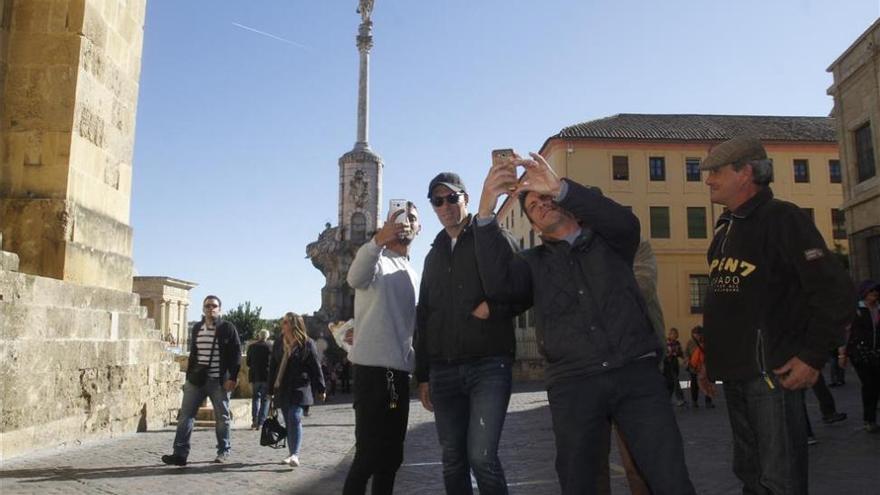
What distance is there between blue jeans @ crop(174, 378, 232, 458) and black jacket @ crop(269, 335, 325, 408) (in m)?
0.56

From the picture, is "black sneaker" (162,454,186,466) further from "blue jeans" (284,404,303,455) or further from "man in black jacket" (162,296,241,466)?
"blue jeans" (284,404,303,455)

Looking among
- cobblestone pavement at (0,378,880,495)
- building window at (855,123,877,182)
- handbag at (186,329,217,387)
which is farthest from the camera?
building window at (855,123,877,182)

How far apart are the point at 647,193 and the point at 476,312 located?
3923cm

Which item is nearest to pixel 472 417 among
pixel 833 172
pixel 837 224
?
pixel 837 224

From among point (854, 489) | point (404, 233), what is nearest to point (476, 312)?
point (404, 233)

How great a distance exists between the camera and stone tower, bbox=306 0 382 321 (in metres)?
39.7

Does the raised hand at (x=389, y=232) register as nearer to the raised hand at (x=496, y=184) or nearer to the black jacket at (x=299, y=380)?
the raised hand at (x=496, y=184)

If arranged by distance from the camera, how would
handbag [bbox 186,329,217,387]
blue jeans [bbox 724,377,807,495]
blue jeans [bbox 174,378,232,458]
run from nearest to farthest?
blue jeans [bbox 724,377,807,495], blue jeans [bbox 174,378,232,458], handbag [bbox 186,329,217,387]

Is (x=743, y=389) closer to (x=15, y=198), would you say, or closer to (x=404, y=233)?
(x=404, y=233)

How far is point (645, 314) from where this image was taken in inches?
117

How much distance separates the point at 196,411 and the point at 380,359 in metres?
4.45

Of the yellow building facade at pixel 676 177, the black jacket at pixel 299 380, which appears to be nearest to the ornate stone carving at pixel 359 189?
the yellow building facade at pixel 676 177

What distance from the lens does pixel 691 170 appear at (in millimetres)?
41156

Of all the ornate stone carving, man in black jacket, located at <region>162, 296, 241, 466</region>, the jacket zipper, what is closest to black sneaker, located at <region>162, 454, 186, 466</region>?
man in black jacket, located at <region>162, 296, 241, 466</region>
